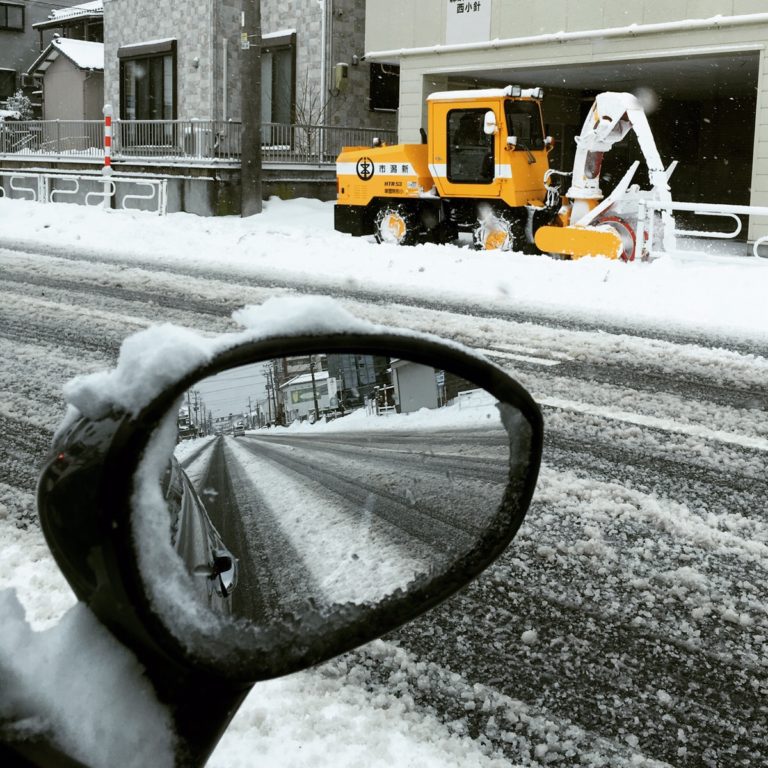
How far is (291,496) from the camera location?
1216 millimetres

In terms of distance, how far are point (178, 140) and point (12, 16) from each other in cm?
2756

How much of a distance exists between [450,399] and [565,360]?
555cm

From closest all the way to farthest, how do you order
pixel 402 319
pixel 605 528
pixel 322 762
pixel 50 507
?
pixel 50 507, pixel 322 762, pixel 605 528, pixel 402 319

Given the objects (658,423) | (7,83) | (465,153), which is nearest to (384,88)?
(465,153)

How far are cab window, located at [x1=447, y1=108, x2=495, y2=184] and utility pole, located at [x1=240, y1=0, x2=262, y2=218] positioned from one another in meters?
5.79

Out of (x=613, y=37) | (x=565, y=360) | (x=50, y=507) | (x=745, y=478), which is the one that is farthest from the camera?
(x=613, y=37)

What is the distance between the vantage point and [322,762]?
79.0 inches

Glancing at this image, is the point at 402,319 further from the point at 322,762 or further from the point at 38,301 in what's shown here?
the point at 322,762

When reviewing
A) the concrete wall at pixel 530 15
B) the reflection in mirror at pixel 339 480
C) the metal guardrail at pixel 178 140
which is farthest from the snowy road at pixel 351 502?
the metal guardrail at pixel 178 140

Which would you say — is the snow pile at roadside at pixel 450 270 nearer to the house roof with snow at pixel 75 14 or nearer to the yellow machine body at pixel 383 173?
the yellow machine body at pixel 383 173

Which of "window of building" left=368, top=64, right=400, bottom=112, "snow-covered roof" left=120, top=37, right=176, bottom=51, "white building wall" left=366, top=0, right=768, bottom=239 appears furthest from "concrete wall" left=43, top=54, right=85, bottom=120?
"white building wall" left=366, top=0, right=768, bottom=239

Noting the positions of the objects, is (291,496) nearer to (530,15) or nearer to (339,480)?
(339,480)

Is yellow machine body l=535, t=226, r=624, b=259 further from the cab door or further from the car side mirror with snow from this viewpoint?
the car side mirror with snow

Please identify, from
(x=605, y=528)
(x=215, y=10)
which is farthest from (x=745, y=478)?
(x=215, y=10)
